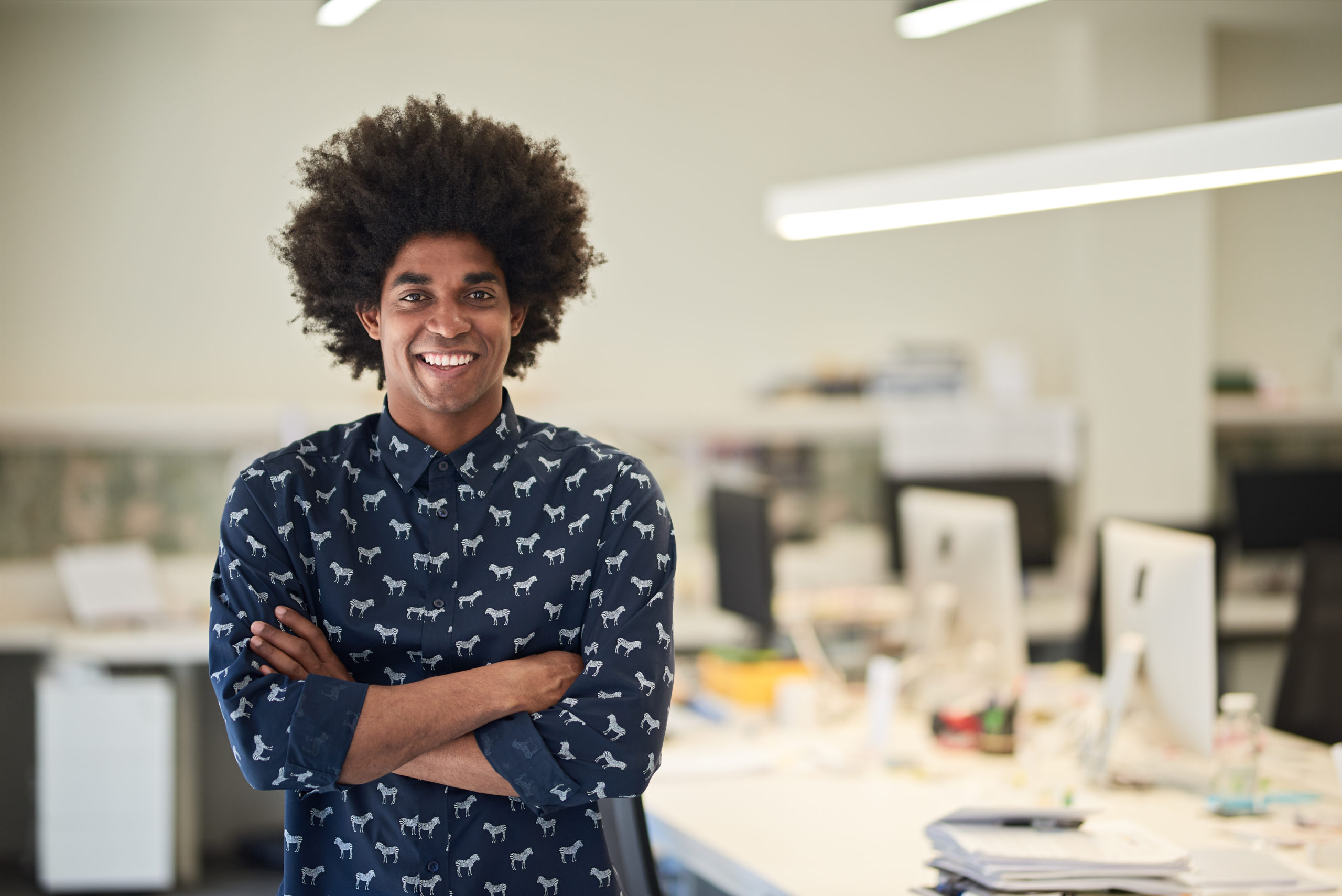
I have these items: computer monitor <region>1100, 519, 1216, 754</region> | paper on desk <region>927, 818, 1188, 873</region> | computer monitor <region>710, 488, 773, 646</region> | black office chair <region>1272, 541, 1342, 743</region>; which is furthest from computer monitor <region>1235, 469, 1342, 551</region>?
paper on desk <region>927, 818, 1188, 873</region>

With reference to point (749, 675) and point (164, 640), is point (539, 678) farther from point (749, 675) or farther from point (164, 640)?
point (164, 640)

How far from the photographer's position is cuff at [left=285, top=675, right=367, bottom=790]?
136cm

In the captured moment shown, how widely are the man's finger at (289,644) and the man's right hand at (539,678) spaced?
222 millimetres

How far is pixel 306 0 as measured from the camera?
14.4 feet

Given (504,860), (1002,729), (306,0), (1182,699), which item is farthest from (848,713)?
(306,0)

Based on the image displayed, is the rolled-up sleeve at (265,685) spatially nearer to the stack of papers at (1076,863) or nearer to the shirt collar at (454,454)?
the shirt collar at (454,454)

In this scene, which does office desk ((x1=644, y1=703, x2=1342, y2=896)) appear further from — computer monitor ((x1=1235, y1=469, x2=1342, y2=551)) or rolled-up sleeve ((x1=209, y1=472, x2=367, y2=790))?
computer monitor ((x1=1235, y1=469, x2=1342, y2=551))

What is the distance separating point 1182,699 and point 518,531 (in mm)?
1508

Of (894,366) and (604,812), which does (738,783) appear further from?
(894,366)

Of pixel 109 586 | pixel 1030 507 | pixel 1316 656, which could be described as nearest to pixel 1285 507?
pixel 1030 507

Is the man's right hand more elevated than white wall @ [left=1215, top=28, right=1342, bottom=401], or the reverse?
white wall @ [left=1215, top=28, right=1342, bottom=401]

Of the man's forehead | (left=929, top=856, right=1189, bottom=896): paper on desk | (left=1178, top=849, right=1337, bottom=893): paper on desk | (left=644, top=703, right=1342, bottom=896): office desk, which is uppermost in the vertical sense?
the man's forehead

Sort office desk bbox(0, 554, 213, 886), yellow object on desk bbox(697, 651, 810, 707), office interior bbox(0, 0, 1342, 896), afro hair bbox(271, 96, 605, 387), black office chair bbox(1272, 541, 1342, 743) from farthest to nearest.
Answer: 1. office interior bbox(0, 0, 1342, 896)
2. office desk bbox(0, 554, 213, 886)
3. yellow object on desk bbox(697, 651, 810, 707)
4. black office chair bbox(1272, 541, 1342, 743)
5. afro hair bbox(271, 96, 605, 387)

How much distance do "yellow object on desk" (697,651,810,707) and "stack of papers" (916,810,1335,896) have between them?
48.2 inches
